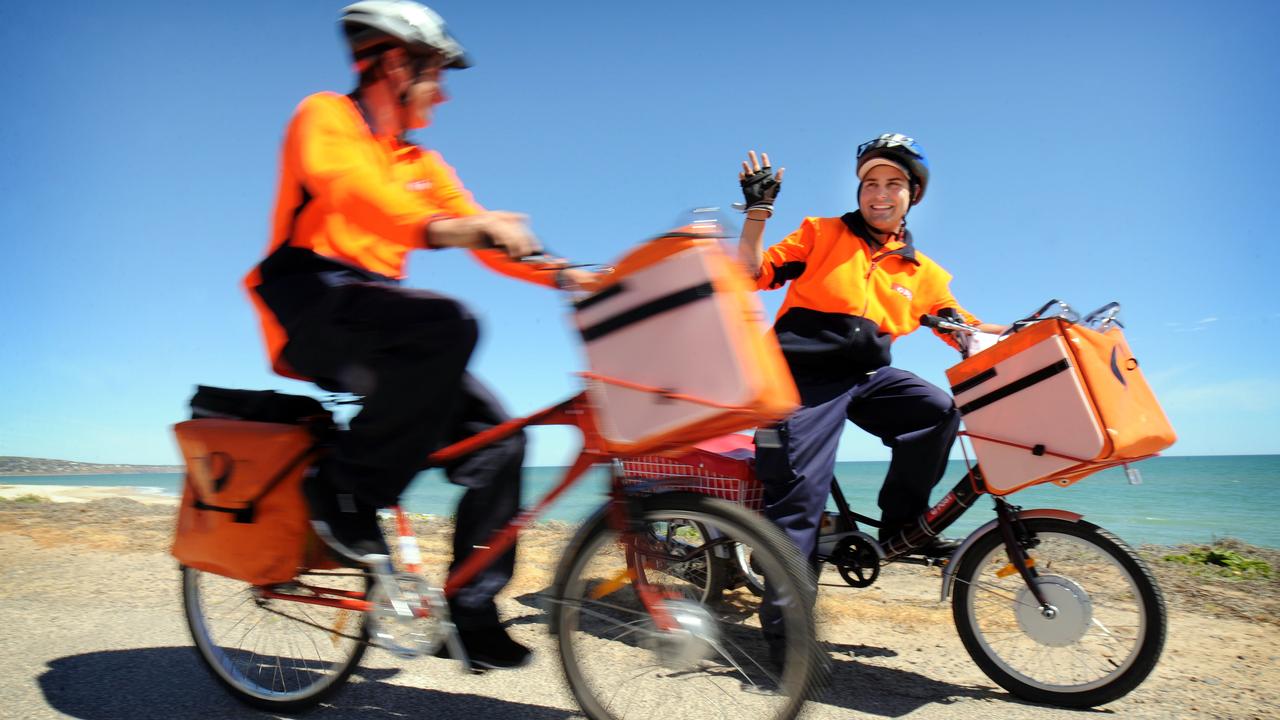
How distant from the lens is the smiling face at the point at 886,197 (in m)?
3.41

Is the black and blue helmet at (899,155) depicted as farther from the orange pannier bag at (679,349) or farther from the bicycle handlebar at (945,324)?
the orange pannier bag at (679,349)

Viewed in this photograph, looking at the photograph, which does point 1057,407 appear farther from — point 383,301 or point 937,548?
point 383,301

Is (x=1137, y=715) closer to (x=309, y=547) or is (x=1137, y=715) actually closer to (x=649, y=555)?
(x=649, y=555)

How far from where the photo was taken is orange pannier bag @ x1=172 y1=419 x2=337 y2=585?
2.28 m

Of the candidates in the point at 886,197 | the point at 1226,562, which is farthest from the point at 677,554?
the point at 1226,562

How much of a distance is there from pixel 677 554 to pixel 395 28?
5.71 feet

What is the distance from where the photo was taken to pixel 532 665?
9.17ft

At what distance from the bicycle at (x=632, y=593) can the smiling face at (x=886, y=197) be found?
195 cm

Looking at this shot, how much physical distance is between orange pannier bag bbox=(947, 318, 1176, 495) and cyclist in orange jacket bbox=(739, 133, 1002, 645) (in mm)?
273

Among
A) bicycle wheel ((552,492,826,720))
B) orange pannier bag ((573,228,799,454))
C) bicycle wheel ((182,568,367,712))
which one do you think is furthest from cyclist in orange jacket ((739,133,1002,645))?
bicycle wheel ((182,568,367,712))

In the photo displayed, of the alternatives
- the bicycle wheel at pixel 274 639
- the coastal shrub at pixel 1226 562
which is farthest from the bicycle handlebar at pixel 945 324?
the coastal shrub at pixel 1226 562

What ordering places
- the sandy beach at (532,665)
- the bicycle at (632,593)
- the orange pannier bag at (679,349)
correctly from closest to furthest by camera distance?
the orange pannier bag at (679,349) → the bicycle at (632,593) → the sandy beach at (532,665)

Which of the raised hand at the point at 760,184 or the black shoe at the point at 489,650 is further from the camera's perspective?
the raised hand at the point at 760,184

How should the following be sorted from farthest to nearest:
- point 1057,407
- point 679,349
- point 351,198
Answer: point 1057,407
point 351,198
point 679,349
